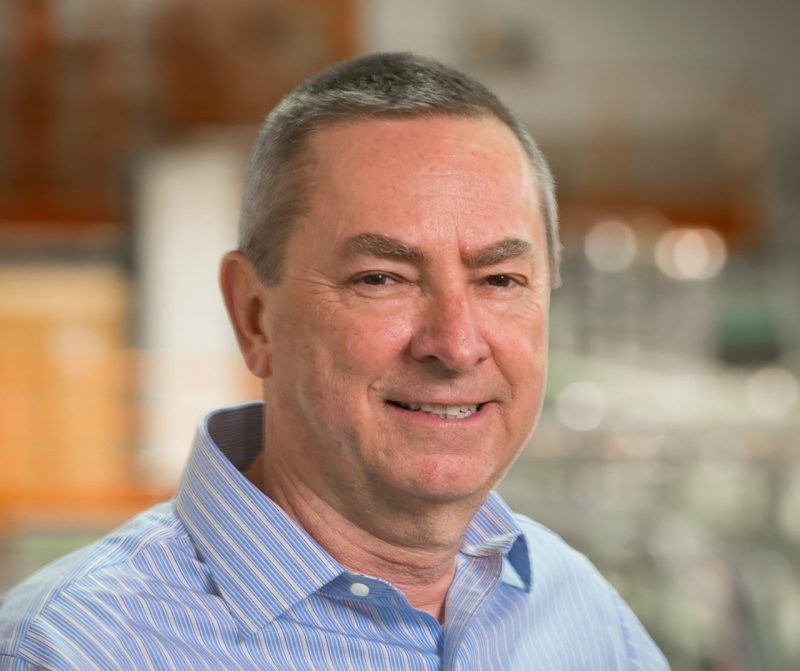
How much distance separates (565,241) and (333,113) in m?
10.1

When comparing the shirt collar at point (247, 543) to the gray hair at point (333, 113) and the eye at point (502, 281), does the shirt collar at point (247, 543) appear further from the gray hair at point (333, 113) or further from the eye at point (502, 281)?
the eye at point (502, 281)

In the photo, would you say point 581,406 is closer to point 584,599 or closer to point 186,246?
point 584,599

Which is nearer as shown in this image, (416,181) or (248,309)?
(416,181)

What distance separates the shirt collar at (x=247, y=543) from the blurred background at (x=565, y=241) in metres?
2.36

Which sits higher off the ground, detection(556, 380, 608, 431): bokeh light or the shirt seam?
the shirt seam

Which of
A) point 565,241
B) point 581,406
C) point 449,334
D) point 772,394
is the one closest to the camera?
point 449,334

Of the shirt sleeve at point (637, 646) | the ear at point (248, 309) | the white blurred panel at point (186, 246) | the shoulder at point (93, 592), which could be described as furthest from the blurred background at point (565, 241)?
the shoulder at point (93, 592)

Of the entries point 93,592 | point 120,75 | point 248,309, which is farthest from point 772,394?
point 93,592

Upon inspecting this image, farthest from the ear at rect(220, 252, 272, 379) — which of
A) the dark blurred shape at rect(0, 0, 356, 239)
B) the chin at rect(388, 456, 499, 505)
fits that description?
the dark blurred shape at rect(0, 0, 356, 239)


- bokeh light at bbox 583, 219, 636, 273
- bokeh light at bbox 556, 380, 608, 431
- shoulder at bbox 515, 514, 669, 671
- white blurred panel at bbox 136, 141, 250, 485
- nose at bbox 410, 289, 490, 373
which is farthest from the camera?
white blurred panel at bbox 136, 141, 250, 485

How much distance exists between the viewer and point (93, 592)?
4.30ft

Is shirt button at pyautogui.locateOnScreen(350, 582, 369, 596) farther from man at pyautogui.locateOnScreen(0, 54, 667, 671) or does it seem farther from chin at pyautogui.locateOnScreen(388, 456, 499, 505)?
chin at pyautogui.locateOnScreen(388, 456, 499, 505)

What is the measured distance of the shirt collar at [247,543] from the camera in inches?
54.4

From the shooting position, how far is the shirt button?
4.59ft
